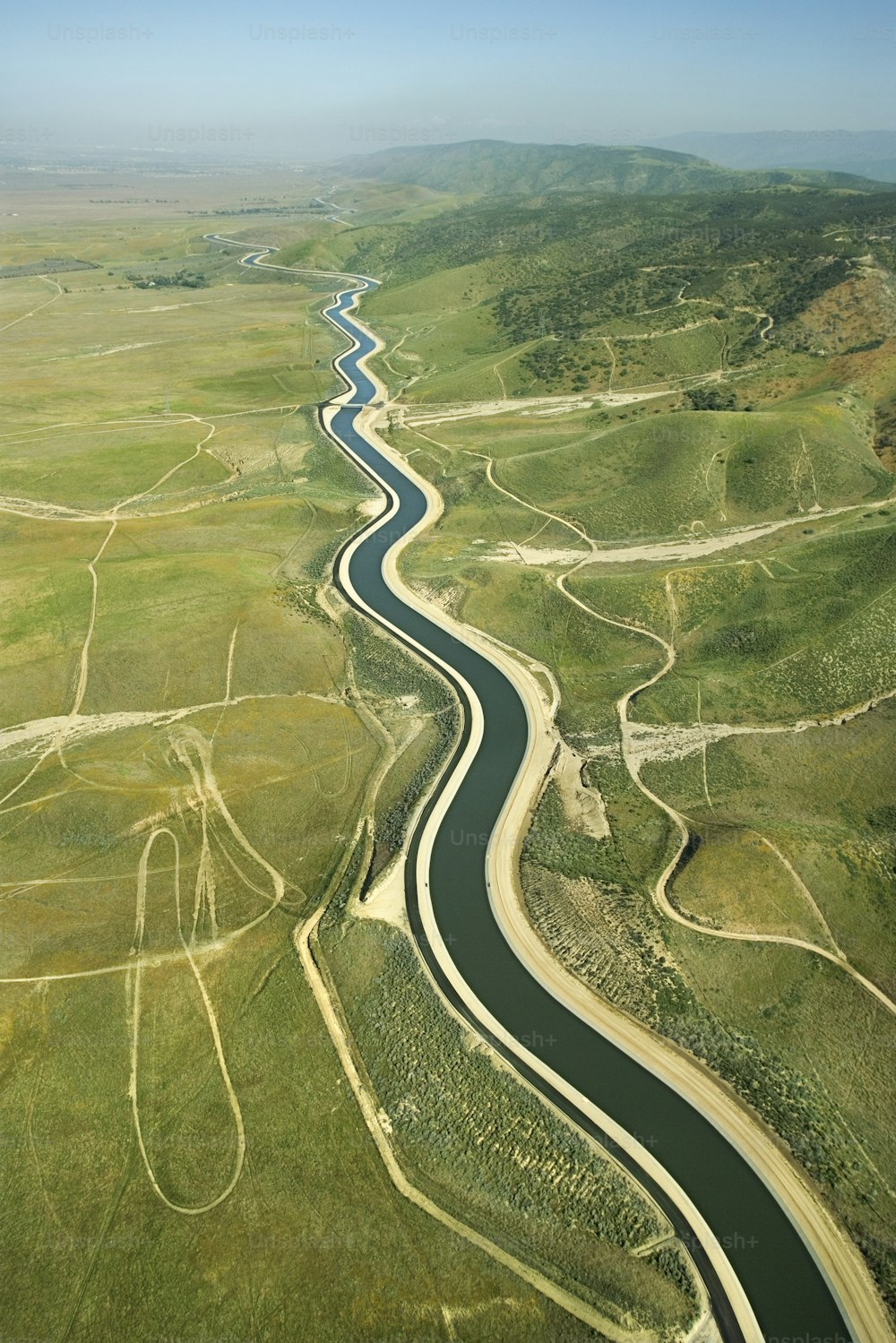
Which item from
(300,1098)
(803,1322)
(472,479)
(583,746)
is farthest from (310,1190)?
(472,479)

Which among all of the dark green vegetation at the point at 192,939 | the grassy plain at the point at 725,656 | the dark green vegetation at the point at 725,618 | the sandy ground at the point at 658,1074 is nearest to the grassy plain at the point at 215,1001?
the dark green vegetation at the point at 192,939

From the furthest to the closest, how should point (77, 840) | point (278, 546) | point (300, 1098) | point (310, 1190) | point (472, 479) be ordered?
point (472, 479) → point (278, 546) → point (77, 840) → point (300, 1098) → point (310, 1190)

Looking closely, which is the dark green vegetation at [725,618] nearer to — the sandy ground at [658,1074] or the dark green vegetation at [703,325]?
the dark green vegetation at [703,325]

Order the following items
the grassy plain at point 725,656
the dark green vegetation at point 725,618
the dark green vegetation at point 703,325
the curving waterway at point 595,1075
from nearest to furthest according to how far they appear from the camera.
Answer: the curving waterway at point 595,1075 → the grassy plain at point 725,656 → the dark green vegetation at point 725,618 → the dark green vegetation at point 703,325

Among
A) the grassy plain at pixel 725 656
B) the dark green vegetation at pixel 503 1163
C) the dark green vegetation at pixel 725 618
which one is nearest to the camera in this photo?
the dark green vegetation at pixel 503 1163

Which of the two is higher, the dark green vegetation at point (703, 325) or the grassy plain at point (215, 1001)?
the dark green vegetation at point (703, 325)

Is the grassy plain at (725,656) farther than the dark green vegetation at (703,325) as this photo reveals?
No

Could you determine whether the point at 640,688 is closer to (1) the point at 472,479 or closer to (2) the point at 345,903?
(2) the point at 345,903

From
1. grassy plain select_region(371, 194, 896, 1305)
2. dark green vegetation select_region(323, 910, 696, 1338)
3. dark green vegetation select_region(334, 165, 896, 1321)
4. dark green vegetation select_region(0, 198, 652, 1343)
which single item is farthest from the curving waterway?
dark green vegetation select_region(0, 198, 652, 1343)
